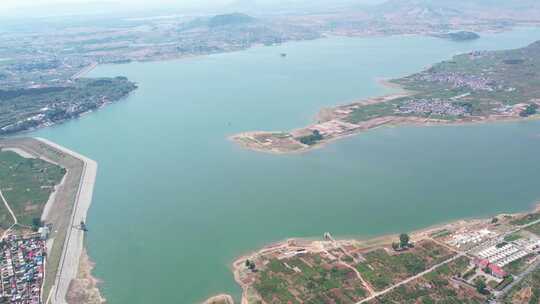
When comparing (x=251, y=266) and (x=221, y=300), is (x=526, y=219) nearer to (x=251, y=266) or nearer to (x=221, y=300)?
(x=251, y=266)

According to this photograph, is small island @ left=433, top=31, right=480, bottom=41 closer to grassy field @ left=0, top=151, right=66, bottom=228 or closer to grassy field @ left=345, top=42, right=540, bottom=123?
grassy field @ left=345, top=42, right=540, bottom=123

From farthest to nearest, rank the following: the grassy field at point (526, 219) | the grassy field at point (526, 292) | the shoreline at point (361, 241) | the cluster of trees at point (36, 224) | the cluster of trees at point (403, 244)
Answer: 1. the cluster of trees at point (36, 224)
2. the grassy field at point (526, 219)
3. the shoreline at point (361, 241)
4. the cluster of trees at point (403, 244)
5. the grassy field at point (526, 292)

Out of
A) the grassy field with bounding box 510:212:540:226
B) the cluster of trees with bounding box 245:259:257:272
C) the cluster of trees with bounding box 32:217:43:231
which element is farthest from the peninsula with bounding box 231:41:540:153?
the cluster of trees with bounding box 32:217:43:231

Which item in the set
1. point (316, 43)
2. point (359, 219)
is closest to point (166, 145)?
point (359, 219)

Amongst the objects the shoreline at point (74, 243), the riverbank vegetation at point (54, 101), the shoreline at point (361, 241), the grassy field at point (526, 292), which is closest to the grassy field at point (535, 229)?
the shoreline at point (361, 241)

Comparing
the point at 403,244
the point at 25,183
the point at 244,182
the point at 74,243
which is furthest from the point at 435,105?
the point at 25,183

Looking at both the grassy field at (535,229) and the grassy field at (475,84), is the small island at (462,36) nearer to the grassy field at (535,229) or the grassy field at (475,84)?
the grassy field at (475,84)
